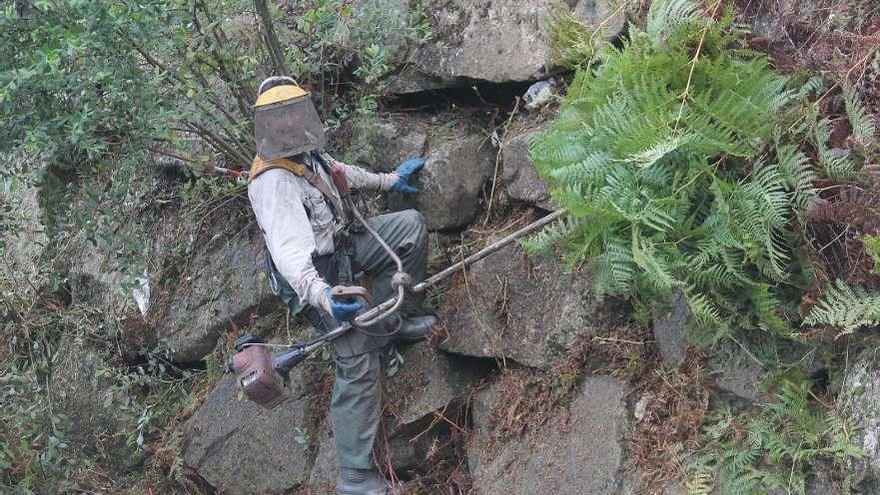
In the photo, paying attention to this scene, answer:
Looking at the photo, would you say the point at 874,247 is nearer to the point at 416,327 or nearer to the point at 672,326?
the point at 672,326

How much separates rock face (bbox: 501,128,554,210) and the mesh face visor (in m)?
1.41

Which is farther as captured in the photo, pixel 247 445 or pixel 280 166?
pixel 247 445

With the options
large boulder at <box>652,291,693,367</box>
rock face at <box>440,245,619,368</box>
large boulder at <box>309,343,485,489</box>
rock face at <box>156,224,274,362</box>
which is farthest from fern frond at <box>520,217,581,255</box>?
rock face at <box>156,224,274,362</box>

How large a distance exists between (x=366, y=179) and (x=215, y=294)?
77.1 inches

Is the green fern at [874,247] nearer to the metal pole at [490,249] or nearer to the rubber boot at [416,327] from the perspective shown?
the metal pole at [490,249]

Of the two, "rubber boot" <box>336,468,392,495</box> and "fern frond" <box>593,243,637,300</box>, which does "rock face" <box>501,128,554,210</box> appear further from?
"rubber boot" <box>336,468,392,495</box>

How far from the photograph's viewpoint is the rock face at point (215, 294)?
25.5 ft

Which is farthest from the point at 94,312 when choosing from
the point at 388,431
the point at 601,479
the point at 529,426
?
the point at 601,479

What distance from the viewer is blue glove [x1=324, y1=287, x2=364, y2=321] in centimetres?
564

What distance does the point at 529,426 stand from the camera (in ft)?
19.9

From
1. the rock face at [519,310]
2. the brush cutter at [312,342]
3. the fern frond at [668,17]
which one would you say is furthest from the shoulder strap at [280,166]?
the fern frond at [668,17]

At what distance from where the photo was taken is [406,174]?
691cm

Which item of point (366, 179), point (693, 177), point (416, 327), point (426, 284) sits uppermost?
point (693, 177)

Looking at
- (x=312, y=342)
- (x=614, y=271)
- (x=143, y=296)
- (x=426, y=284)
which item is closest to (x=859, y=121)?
(x=614, y=271)
